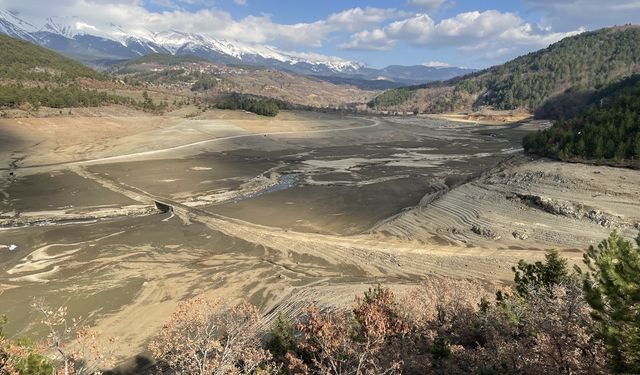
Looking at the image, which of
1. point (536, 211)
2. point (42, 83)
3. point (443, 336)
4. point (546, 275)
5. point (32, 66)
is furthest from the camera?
point (32, 66)

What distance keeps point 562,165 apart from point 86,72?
115m

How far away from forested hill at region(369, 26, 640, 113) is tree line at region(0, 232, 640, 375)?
149479 mm

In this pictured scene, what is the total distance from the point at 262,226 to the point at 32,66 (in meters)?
99.5

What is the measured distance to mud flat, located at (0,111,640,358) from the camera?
23.6m

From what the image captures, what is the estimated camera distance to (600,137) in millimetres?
38594

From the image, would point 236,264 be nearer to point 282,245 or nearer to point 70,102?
point 282,245

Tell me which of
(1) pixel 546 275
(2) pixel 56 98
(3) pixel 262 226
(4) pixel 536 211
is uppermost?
(2) pixel 56 98

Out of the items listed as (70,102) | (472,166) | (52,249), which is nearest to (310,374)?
(52,249)

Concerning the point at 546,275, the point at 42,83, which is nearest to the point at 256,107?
the point at 42,83

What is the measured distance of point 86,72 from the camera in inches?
4587

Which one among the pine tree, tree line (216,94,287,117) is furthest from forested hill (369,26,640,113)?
the pine tree

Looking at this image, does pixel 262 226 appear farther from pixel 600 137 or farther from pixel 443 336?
pixel 600 137

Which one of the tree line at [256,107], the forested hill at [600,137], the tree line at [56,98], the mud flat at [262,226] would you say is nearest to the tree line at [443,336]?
the mud flat at [262,226]

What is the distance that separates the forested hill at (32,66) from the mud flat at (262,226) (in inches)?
1682
